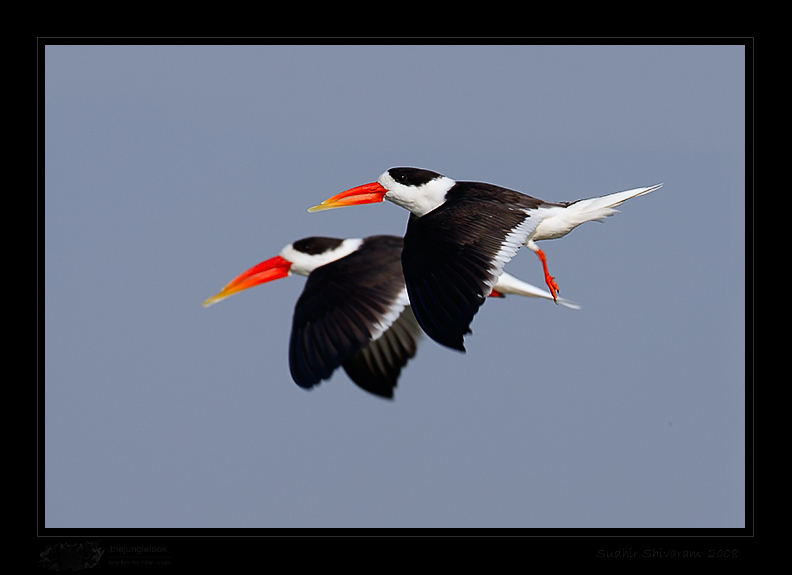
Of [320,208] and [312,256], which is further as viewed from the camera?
[312,256]

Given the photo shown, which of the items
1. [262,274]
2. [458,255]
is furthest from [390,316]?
[262,274]

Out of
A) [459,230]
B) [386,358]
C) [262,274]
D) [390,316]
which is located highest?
[459,230]

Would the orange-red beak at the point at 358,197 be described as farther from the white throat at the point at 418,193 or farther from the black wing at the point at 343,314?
the black wing at the point at 343,314

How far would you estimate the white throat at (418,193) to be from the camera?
847 cm

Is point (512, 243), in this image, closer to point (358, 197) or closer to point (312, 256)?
point (358, 197)

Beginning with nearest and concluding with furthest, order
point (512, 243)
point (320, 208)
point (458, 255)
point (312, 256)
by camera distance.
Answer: point (458, 255) < point (512, 243) < point (320, 208) < point (312, 256)

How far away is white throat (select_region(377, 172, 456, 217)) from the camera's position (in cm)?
847

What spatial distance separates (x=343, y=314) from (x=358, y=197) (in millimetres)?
1241

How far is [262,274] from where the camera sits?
9.97 m

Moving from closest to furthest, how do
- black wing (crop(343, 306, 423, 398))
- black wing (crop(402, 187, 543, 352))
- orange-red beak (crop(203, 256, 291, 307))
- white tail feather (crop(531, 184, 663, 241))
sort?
1. black wing (crop(402, 187, 543, 352))
2. white tail feather (crop(531, 184, 663, 241))
3. black wing (crop(343, 306, 423, 398))
4. orange-red beak (crop(203, 256, 291, 307))

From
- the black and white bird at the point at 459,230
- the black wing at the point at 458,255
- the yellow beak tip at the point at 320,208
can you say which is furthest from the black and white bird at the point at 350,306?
the black wing at the point at 458,255

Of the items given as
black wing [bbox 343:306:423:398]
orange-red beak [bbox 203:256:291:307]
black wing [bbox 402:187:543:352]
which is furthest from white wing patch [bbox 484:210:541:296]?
orange-red beak [bbox 203:256:291:307]

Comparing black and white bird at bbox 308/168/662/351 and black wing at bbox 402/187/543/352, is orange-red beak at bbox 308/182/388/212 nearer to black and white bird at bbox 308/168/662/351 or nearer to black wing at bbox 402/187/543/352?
black and white bird at bbox 308/168/662/351
